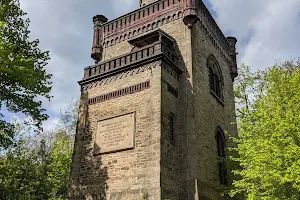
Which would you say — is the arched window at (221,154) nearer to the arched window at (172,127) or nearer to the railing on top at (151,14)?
the arched window at (172,127)

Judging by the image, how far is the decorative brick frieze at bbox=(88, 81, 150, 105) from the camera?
42.0 ft

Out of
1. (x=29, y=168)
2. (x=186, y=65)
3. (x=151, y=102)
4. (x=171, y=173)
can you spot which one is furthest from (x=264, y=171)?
(x=29, y=168)

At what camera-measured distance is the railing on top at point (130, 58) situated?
13141 mm

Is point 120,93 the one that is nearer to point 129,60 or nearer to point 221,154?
point 129,60

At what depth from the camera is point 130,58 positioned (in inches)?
542

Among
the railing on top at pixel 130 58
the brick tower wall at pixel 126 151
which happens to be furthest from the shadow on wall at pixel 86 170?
the railing on top at pixel 130 58

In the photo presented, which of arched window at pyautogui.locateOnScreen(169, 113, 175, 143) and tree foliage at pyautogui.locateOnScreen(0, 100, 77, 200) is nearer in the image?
arched window at pyautogui.locateOnScreen(169, 113, 175, 143)

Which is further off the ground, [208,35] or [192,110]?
[208,35]

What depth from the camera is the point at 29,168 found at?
18.9 meters

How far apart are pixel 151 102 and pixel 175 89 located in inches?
72.1

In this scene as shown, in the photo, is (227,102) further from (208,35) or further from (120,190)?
(120,190)

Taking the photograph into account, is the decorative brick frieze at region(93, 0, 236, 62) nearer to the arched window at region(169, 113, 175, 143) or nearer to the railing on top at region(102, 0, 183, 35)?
the railing on top at region(102, 0, 183, 35)

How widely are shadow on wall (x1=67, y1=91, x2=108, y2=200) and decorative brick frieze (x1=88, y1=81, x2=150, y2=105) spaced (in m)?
0.64

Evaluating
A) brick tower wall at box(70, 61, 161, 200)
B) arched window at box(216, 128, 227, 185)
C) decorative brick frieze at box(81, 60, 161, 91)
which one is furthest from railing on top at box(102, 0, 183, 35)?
arched window at box(216, 128, 227, 185)
